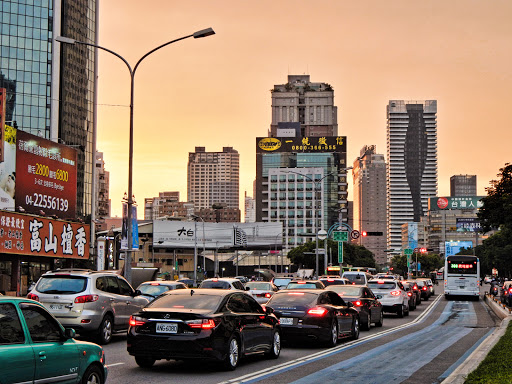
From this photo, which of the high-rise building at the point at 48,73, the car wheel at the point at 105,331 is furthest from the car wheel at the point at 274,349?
the high-rise building at the point at 48,73

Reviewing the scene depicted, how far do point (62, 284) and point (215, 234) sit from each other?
129m

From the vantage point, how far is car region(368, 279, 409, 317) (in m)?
34.1

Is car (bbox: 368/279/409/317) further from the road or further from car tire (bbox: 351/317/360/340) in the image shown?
car tire (bbox: 351/317/360/340)

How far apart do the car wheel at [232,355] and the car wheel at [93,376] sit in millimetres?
4189

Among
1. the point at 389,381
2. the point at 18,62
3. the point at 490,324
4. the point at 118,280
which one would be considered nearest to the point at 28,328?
the point at 389,381

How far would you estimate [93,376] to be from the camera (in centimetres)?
969

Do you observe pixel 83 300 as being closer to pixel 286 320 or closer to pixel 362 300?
pixel 286 320

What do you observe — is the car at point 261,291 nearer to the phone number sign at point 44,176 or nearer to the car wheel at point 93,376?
the phone number sign at point 44,176

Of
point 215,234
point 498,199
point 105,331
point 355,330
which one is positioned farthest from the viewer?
point 215,234

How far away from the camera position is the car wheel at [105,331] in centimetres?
1888

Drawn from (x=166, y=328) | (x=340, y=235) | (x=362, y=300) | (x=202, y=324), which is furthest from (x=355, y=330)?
(x=340, y=235)

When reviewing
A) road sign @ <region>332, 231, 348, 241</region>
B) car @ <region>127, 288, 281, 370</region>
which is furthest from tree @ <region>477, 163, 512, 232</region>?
car @ <region>127, 288, 281, 370</region>

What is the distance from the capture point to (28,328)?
8383 mm

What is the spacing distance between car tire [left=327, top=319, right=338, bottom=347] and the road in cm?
20
